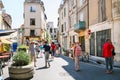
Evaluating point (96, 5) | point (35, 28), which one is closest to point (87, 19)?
point (96, 5)

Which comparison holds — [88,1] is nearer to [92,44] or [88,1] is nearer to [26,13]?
[92,44]

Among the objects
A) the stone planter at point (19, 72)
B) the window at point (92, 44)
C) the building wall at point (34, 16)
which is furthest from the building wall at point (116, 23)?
the building wall at point (34, 16)

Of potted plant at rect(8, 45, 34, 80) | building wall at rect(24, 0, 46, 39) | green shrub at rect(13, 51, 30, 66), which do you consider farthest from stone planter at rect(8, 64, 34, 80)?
building wall at rect(24, 0, 46, 39)

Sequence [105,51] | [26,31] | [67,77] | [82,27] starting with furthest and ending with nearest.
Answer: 1. [26,31]
2. [82,27]
3. [105,51]
4. [67,77]

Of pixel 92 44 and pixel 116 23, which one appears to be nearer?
pixel 116 23

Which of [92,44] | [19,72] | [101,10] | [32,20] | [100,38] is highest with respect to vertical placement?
[32,20]

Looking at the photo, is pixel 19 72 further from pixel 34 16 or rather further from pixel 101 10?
pixel 34 16

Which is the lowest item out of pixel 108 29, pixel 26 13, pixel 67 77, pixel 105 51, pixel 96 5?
pixel 67 77

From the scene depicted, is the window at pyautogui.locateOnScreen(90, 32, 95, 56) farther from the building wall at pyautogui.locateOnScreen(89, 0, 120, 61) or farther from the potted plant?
the potted plant

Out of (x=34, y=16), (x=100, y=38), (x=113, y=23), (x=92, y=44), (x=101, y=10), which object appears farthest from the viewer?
(x=34, y=16)

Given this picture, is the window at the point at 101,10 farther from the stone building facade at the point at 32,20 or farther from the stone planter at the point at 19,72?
the stone building facade at the point at 32,20

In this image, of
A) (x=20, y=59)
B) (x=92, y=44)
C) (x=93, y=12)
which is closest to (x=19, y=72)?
(x=20, y=59)

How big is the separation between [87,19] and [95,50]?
4.64 m

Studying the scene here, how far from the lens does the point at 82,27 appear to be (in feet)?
98.1
